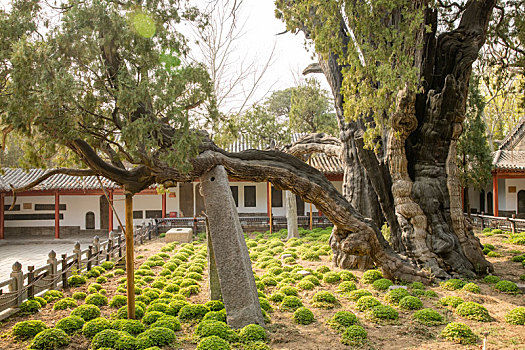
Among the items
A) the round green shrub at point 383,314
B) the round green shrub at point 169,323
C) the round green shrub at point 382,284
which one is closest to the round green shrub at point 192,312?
the round green shrub at point 169,323

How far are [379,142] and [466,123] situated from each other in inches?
310

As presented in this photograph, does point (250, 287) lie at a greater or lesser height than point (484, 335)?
greater

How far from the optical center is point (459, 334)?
17.6 feet

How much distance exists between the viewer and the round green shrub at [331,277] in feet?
28.1

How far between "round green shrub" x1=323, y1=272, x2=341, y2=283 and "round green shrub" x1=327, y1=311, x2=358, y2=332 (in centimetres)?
240

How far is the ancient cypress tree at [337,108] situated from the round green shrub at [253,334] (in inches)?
95.2

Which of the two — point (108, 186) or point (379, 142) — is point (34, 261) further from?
point (379, 142)

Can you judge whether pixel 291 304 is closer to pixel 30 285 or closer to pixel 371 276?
pixel 371 276

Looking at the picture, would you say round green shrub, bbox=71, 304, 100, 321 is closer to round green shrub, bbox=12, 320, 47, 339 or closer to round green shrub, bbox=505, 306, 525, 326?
round green shrub, bbox=12, 320, 47, 339

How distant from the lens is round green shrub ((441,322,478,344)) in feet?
17.3

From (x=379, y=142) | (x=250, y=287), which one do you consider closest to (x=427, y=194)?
(x=379, y=142)

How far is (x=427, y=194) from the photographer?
8617 millimetres

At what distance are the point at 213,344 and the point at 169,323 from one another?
45.1 inches

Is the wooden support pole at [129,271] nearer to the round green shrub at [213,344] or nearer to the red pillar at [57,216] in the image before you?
the round green shrub at [213,344]
